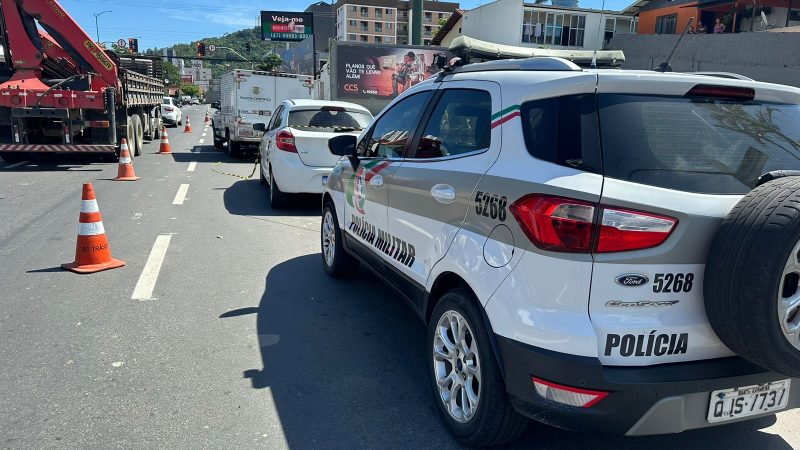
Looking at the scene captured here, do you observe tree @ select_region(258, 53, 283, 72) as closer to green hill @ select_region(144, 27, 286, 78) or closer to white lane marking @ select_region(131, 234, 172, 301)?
green hill @ select_region(144, 27, 286, 78)

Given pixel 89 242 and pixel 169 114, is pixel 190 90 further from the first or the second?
pixel 89 242

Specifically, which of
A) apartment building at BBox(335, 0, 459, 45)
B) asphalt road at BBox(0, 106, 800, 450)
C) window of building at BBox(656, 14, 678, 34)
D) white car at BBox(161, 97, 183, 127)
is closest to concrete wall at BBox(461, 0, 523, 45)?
window of building at BBox(656, 14, 678, 34)

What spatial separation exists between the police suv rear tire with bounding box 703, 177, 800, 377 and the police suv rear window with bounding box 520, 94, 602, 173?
1.83 ft

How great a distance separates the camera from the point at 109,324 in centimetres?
446

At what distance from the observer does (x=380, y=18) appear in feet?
380

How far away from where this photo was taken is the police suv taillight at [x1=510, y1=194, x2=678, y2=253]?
7.35 ft

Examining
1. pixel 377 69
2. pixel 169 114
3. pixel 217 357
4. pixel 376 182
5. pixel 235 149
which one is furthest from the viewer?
pixel 377 69

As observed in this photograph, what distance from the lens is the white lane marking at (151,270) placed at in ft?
17.0

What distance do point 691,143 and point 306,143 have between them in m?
6.62

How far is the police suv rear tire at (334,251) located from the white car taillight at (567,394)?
3145mm

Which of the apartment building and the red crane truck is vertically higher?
the apartment building

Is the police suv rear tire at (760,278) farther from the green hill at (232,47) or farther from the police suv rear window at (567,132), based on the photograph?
the green hill at (232,47)

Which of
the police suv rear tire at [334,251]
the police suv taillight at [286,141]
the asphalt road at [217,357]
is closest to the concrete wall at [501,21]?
the police suv taillight at [286,141]

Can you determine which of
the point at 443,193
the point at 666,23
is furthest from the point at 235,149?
A: the point at 666,23
